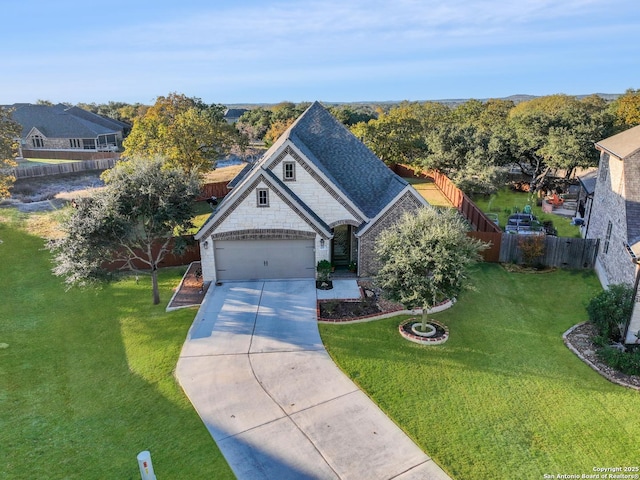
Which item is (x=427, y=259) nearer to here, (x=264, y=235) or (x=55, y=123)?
(x=264, y=235)

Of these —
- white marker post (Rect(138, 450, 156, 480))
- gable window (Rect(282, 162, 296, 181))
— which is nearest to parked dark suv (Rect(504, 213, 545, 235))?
gable window (Rect(282, 162, 296, 181))

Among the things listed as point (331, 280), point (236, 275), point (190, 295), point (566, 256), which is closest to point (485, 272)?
point (566, 256)

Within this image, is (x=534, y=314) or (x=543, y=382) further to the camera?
(x=534, y=314)

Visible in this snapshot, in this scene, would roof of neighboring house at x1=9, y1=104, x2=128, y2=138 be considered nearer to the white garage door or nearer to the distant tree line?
the distant tree line

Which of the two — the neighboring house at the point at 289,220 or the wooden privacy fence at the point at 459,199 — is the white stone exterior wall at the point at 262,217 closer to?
the neighboring house at the point at 289,220

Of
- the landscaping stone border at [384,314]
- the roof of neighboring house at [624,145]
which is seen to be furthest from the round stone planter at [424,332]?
the roof of neighboring house at [624,145]

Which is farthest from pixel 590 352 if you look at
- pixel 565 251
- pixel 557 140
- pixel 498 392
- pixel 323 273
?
pixel 557 140

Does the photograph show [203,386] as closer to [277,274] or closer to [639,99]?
[277,274]

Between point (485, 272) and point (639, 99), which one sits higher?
point (639, 99)
